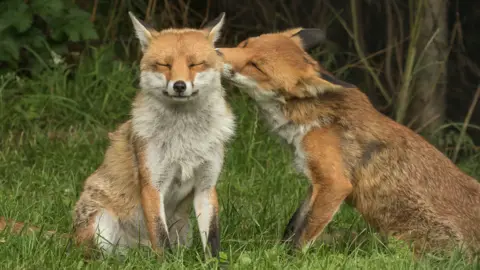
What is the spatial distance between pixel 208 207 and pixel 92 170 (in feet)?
7.93

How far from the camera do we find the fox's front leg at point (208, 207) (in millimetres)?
5422

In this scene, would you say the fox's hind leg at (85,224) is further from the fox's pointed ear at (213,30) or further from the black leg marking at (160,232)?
the fox's pointed ear at (213,30)

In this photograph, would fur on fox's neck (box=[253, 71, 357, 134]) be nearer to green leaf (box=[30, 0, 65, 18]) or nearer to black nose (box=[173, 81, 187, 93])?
black nose (box=[173, 81, 187, 93])

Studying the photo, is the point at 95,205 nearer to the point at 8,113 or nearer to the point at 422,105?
the point at 8,113

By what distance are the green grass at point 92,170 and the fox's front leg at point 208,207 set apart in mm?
137

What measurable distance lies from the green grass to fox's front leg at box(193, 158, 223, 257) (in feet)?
0.45

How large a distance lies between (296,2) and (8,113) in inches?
131

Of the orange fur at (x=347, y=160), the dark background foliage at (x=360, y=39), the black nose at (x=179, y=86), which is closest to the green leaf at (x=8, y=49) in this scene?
the dark background foliage at (x=360, y=39)

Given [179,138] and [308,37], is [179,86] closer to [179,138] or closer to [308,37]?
[179,138]

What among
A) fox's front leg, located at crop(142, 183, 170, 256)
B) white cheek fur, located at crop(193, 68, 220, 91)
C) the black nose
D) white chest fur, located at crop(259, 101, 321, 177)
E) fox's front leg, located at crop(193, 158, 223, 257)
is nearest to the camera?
the black nose

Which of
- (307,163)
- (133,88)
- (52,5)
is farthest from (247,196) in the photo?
(52,5)

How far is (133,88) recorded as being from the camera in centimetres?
891

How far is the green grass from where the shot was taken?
208 inches

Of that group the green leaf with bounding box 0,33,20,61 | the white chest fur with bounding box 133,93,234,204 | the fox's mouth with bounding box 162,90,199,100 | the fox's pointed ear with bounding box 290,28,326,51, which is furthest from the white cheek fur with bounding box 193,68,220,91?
the green leaf with bounding box 0,33,20,61
